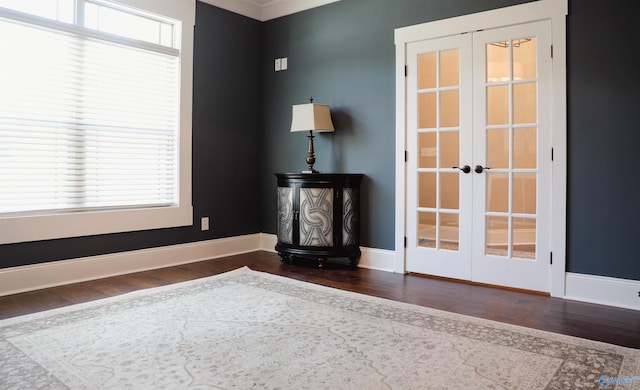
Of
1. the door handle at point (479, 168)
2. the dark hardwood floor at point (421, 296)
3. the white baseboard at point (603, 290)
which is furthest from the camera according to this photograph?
the door handle at point (479, 168)

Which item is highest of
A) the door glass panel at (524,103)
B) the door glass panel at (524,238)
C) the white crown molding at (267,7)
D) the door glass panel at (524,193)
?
the white crown molding at (267,7)

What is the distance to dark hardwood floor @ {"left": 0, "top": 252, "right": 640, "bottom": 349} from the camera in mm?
2717

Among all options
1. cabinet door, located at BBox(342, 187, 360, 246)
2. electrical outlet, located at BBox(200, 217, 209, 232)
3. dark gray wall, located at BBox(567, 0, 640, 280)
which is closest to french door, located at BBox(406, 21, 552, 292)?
dark gray wall, located at BBox(567, 0, 640, 280)

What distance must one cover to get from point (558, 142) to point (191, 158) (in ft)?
10.6

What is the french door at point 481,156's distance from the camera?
3420 mm

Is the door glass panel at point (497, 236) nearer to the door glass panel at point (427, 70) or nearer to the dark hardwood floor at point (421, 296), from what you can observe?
the dark hardwood floor at point (421, 296)

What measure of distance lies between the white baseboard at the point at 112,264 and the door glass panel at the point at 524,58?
3.18m

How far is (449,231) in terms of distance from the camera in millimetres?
3867

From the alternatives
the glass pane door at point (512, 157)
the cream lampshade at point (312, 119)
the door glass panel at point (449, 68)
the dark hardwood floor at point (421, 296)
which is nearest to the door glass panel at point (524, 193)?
the glass pane door at point (512, 157)

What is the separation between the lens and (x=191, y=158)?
4.53 m

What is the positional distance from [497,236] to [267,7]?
3.49 metres

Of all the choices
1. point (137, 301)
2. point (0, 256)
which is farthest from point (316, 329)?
point (0, 256)

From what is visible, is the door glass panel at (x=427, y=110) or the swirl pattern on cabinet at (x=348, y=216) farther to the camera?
the swirl pattern on cabinet at (x=348, y=216)

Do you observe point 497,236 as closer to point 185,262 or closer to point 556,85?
point 556,85
